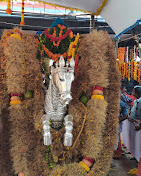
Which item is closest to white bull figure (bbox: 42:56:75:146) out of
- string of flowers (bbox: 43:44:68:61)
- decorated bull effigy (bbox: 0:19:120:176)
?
decorated bull effigy (bbox: 0:19:120:176)

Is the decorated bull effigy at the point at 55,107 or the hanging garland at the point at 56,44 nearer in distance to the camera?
the decorated bull effigy at the point at 55,107

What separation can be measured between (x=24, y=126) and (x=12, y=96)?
1.10 feet

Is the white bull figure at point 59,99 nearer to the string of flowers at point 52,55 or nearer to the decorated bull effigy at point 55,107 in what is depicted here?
the decorated bull effigy at point 55,107

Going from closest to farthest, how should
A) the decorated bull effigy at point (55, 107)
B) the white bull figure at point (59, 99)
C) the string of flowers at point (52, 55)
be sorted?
the white bull figure at point (59, 99)
the decorated bull effigy at point (55, 107)
the string of flowers at point (52, 55)

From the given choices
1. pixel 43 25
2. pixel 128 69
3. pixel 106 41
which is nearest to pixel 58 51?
pixel 106 41

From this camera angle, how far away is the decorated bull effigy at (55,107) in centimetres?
A: 189

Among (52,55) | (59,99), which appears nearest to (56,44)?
(52,55)

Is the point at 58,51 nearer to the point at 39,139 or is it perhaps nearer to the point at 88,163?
the point at 39,139

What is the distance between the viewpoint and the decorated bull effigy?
1.89 m

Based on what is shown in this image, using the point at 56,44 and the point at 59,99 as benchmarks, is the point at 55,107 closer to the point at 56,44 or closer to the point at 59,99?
the point at 59,99

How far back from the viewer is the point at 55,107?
1930 millimetres

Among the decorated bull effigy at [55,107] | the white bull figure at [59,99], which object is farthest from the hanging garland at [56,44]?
the white bull figure at [59,99]

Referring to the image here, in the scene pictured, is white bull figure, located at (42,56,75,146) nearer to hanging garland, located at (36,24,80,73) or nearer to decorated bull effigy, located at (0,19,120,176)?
decorated bull effigy, located at (0,19,120,176)

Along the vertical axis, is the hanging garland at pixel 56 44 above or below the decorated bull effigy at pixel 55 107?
above
